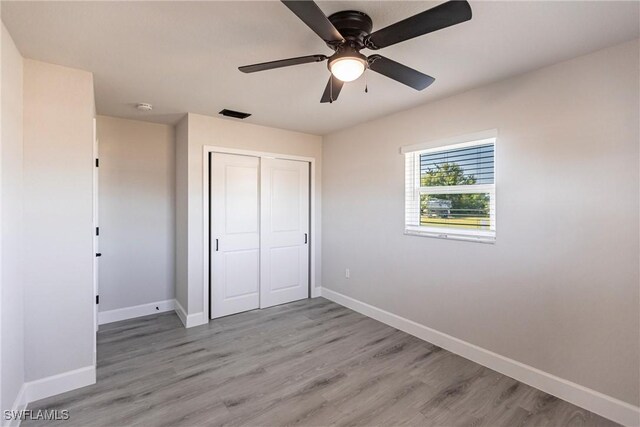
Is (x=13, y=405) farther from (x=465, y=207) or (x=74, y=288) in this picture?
(x=465, y=207)

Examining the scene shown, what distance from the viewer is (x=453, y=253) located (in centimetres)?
293

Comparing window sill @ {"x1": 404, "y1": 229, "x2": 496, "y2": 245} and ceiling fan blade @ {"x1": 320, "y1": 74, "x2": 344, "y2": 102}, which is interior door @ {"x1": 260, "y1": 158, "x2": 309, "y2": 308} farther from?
ceiling fan blade @ {"x1": 320, "y1": 74, "x2": 344, "y2": 102}

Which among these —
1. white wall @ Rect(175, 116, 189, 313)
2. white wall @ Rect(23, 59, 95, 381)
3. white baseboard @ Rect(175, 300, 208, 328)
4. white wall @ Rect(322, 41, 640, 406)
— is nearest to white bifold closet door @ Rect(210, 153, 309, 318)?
white baseboard @ Rect(175, 300, 208, 328)

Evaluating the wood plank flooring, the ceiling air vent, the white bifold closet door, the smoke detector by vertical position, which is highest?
the ceiling air vent

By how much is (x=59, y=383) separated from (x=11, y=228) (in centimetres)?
126

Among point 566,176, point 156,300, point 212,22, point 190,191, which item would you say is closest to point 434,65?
point 566,176

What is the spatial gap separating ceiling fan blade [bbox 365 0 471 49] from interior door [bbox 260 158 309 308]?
108 inches

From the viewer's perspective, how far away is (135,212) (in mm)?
3781

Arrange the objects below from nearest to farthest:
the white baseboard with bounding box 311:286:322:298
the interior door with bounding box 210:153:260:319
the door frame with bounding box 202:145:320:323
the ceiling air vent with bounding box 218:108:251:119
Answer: the ceiling air vent with bounding box 218:108:251:119
the door frame with bounding box 202:145:320:323
the interior door with bounding box 210:153:260:319
the white baseboard with bounding box 311:286:322:298

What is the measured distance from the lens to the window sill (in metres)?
2.68

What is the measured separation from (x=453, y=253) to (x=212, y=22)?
8.84 feet

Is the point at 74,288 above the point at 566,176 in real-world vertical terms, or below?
below

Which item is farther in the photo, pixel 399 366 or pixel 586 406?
pixel 399 366

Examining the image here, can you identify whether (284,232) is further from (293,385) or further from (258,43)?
(258,43)
